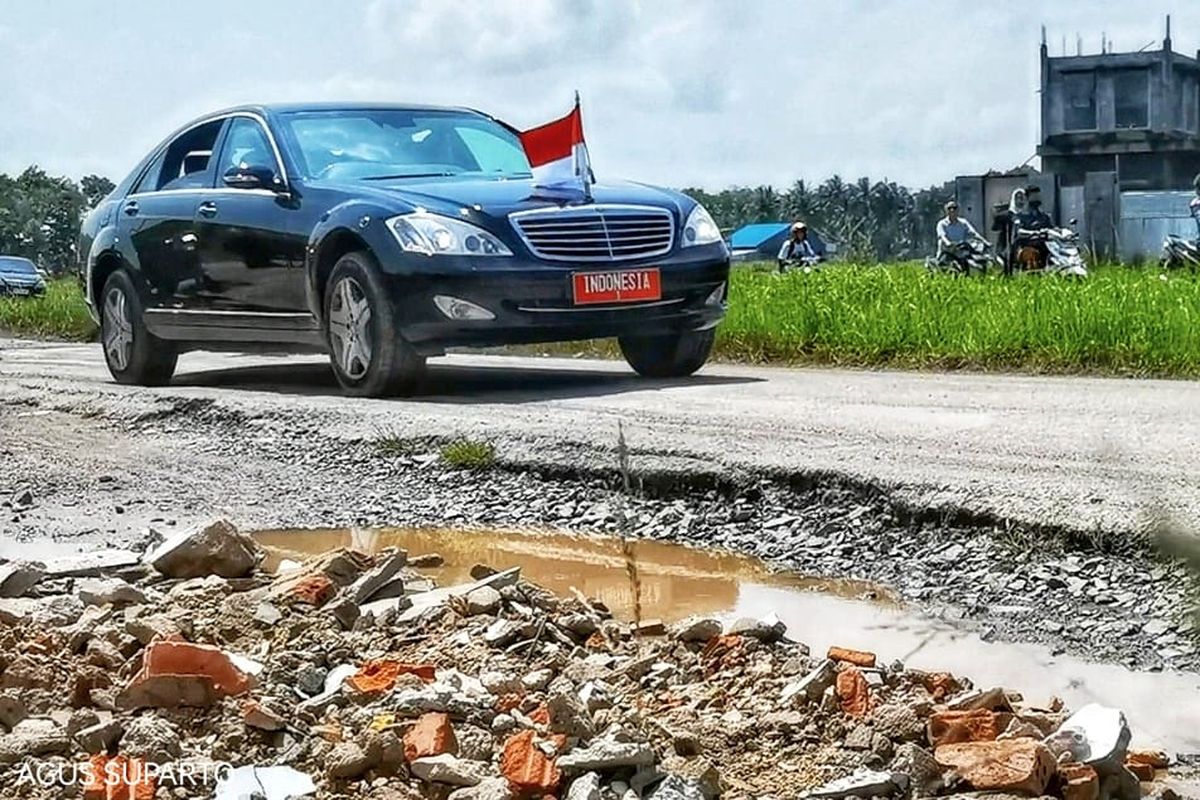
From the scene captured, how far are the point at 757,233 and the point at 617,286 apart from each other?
57.3 metres

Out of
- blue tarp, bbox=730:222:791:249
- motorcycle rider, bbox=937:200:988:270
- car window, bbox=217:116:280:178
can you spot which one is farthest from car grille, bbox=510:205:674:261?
blue tarp, bbox=730:222:791:249

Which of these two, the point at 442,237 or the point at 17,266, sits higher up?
the point at 17,266

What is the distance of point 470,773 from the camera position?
2.43m

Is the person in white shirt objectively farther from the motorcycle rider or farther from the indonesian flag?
the indonesian flag

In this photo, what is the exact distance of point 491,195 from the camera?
7.68 metres

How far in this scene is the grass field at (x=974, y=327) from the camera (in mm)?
8820

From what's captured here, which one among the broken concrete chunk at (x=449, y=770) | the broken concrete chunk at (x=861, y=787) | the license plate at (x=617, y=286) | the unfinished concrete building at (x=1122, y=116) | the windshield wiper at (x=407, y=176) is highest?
the unfinished concrete building at (x=1122, y=116)

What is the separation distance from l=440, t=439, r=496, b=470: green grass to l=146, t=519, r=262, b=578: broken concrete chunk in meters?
1.74

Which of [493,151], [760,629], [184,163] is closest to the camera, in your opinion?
[760,629]

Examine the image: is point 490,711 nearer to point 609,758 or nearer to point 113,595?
point 609,758

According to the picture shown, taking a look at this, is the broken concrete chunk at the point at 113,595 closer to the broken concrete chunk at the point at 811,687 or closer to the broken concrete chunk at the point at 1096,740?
the broken concrete chunk at the point at 811,687

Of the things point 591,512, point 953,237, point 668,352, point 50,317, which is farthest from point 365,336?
point 953,237

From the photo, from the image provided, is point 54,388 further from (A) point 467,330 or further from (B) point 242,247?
(A) point 467,330

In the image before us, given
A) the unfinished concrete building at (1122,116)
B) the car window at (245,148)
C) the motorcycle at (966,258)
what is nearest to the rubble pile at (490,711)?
the car window at (245,148)
